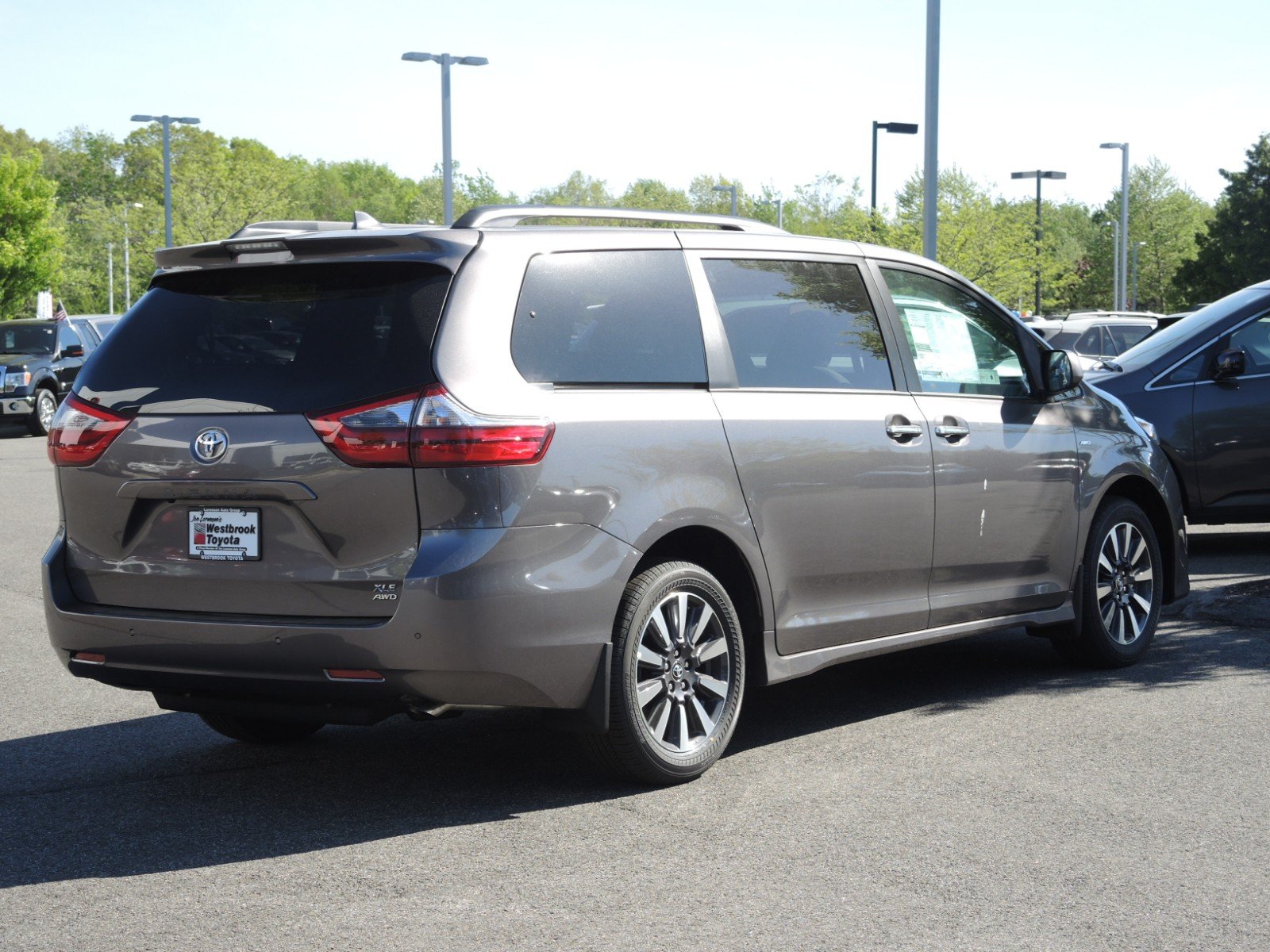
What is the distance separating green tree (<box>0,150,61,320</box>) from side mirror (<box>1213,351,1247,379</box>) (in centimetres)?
5293

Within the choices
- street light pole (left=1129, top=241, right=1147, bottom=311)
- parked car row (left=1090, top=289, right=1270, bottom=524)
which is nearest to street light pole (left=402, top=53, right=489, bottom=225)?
parked car row (left=1090, top=289, right=1270, bottom=524)

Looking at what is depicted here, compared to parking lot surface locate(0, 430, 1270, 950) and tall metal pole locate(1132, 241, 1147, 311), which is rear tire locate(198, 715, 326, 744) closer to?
parking lot surface locate(0, 430, 1270, 950)

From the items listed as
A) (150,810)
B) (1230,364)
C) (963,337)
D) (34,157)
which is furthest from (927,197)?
(34,157)

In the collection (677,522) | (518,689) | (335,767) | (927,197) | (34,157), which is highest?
(34,157)

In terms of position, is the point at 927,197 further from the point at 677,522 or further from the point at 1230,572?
the point at 677,522

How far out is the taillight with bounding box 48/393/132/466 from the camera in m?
5.20

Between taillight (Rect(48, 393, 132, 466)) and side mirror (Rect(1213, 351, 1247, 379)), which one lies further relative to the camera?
side mirror (Rect(1213, 351, 1247, 379))

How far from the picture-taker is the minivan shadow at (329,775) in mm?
4812

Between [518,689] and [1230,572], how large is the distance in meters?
6.78

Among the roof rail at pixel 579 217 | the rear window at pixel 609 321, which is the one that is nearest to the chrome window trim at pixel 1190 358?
the roof rail at pixel 579 217

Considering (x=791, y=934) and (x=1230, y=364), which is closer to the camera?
(x=791, y=934)

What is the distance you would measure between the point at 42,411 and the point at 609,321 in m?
24.8

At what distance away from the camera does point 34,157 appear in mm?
59312

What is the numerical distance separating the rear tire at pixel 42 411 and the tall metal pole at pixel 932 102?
1548 centimetres
